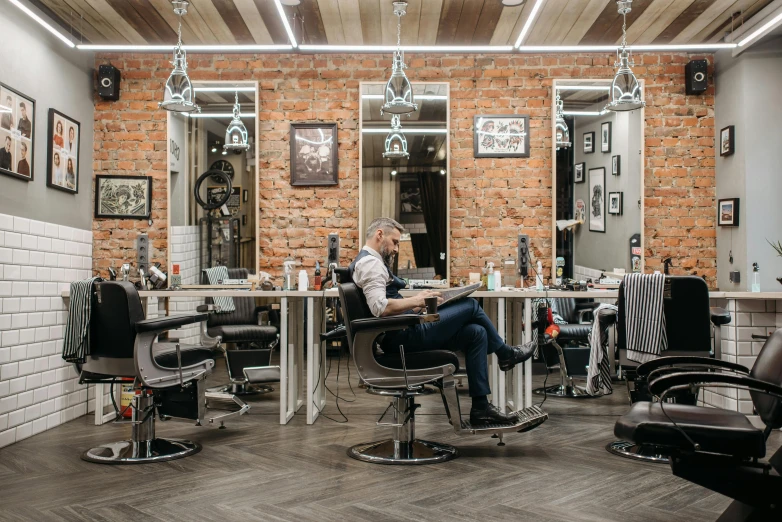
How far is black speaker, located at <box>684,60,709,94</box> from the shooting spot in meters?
5.85

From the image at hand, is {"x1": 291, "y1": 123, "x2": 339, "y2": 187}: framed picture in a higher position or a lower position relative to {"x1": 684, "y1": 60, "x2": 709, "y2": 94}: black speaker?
lower

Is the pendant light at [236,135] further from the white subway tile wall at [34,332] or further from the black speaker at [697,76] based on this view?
the black speaker at [697,76]

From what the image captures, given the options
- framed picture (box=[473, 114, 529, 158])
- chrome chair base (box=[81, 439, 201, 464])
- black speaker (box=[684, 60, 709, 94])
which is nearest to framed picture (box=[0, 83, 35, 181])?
chrome chair base (box=[81, 439, 201, 464])

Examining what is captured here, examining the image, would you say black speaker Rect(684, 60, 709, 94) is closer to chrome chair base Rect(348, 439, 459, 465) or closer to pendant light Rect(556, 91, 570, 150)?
pendant light Rect(556, 91, 570, 150)

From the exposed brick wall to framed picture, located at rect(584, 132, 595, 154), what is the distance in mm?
330

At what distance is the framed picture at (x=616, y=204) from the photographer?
5898 mm

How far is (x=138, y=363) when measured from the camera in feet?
11.7

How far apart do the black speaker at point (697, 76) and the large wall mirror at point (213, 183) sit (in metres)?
3.66

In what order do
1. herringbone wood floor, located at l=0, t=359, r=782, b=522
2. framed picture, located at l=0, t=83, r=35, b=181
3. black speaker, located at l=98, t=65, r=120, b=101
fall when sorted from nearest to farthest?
herringbone wood floor, located at l=0, t=359, r=782, b=522 < framed picture, located at l=0, t=83, r=35, b=181 < black speaker, located at l=98, t=65, r=120, b=101

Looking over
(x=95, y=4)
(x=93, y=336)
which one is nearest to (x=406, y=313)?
(x=93, y=336)

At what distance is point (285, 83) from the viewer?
602 centimetres

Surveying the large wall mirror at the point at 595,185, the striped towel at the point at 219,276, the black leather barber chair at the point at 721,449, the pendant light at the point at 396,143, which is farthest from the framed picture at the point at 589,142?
the black leather barber chair at the point at 721,449

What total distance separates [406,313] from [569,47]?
125 inches

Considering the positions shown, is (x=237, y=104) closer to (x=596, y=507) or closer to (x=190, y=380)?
(x=190, y=380)
